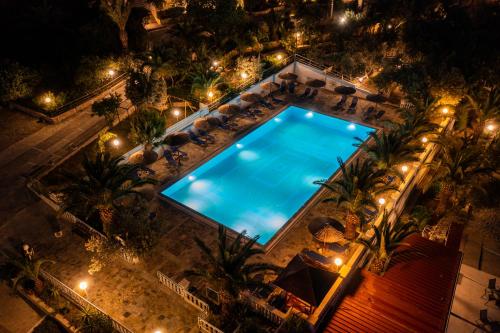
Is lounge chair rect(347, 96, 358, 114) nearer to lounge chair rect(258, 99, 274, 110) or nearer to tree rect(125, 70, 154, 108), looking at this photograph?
lounge chair rect(258, 99, 274, 110)

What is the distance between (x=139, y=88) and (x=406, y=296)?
1936 cm

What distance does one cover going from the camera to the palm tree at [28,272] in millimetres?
14898

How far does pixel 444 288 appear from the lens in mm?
15414

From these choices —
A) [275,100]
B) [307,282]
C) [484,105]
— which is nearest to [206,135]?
[275,100]

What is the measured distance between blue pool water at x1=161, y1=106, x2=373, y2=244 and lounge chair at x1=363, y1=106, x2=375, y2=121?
1.20 m

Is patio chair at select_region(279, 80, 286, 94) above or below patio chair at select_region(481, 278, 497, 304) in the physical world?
above

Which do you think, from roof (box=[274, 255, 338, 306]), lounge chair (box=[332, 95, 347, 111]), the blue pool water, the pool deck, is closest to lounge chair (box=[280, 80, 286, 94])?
the blue pool water

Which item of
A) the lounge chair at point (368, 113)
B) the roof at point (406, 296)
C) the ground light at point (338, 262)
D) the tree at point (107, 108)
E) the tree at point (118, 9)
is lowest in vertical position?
the roof at point (406, 296)

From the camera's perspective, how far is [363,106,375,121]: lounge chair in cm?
2816

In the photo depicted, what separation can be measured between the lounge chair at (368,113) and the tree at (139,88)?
1537 centimetres

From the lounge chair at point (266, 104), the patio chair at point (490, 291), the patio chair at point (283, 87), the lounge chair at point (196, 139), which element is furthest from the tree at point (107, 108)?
the patio chair at point (490, 291)

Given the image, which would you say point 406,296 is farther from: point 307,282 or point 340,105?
point 340,105

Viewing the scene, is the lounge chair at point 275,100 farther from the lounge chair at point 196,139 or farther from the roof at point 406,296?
the roof at point 406,296

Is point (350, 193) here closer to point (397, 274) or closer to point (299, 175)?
point (397, 274)
